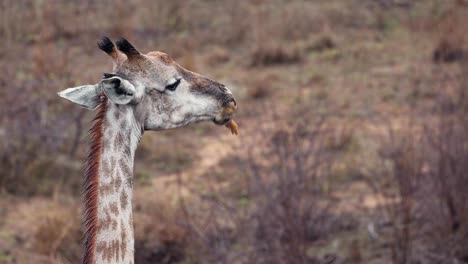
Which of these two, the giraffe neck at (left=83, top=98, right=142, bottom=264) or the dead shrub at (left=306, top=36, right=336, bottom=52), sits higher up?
the dead shrub at (left=306, top=36, right=336, bottom=52)

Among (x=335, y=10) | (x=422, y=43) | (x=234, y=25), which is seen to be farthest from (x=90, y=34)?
(x=422, y=43)

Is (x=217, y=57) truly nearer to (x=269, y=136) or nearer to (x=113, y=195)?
(x=269, y=136)

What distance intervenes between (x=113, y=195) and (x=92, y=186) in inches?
3.4

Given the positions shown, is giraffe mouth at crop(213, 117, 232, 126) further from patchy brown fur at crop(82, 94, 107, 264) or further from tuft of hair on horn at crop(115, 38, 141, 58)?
patchy brown fur at crop(82, 94, 107, 264)

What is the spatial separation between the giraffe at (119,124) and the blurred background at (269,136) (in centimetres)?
167

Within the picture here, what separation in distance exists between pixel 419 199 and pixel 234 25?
6.58 m

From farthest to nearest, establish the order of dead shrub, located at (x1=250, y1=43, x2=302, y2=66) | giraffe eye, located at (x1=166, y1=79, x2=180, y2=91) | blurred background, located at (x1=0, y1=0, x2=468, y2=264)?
dead shrub, located at (x1=250, y1=43, x2=302, y2=66) → blurred background, located at (x1=0, y1=0, x2=468, y2=264) → giraffe eye, located at (x1=166, y1=79, x2=180, y2=91)

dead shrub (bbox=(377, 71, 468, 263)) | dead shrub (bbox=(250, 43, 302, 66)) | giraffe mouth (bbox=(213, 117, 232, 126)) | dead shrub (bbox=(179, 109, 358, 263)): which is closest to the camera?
giraffe mouth (bbox=(213, 117, 232, 126))

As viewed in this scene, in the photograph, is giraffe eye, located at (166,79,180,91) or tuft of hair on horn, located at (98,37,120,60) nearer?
tuft of hair on horn, located at (98,37,120,60)

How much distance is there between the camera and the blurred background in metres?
6.25

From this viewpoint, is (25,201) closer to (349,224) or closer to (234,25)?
(349,224)

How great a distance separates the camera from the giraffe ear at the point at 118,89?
11.2ft

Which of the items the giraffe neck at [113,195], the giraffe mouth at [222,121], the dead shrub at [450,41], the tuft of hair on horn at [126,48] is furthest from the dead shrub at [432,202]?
the dead shrub at [450,41]

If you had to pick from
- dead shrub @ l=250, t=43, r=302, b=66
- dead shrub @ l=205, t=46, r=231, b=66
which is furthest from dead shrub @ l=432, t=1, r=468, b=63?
dead shrub @ l=205, t=46, r=231, b=66
